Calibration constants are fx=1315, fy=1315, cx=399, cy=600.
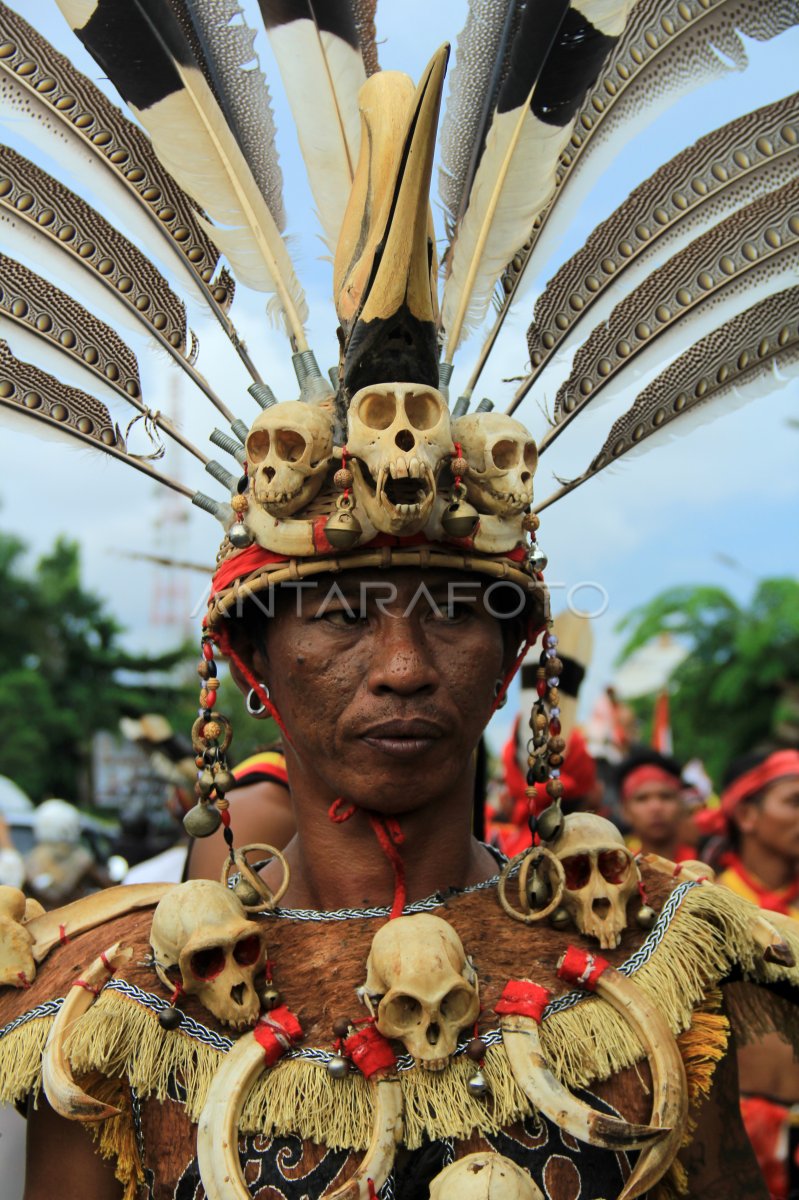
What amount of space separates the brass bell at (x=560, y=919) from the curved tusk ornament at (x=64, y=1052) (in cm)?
89

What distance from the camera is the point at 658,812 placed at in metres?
8.83

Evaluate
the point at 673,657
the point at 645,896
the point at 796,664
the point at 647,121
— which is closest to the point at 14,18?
the point at 647,121

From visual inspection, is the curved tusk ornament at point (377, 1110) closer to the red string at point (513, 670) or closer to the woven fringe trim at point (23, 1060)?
the woven fringe trim at point (23, 1060)

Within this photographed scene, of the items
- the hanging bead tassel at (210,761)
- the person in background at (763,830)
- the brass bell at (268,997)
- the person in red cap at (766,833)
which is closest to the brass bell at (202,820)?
the hanging bead tassel at (210,761)

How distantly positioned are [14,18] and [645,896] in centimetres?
251

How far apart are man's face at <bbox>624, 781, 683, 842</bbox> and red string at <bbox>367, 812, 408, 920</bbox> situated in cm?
629

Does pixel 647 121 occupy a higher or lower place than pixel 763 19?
lower

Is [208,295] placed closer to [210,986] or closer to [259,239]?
[259,239]

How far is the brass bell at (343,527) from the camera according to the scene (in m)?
2.61

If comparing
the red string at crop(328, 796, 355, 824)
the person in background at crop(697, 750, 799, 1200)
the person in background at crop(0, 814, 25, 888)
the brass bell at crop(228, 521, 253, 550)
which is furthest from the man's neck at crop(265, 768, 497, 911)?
the person in background at crop(0, 814, 25, 888)

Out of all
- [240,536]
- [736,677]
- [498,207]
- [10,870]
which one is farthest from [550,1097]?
[736,677]

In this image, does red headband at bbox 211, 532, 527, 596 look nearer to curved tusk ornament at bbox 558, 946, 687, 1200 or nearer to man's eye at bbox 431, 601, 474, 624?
man's eye at bbox 431, 601, 474, 624

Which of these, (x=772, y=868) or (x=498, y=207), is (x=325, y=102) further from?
(x=772, y=868)

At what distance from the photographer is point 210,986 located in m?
2.55
